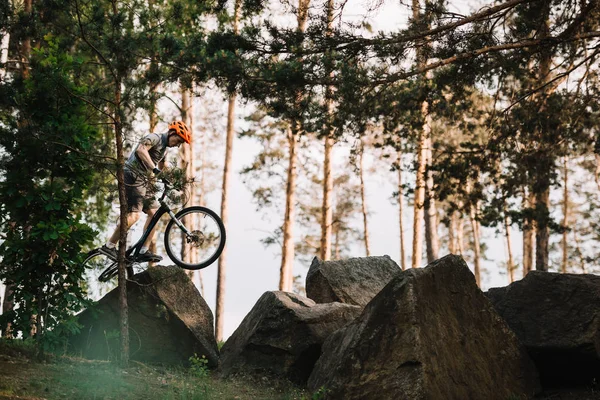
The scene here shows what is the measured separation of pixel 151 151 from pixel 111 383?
121 inches

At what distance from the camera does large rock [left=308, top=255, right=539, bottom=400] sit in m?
6.86

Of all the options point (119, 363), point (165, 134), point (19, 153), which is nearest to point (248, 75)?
point (165, 134)

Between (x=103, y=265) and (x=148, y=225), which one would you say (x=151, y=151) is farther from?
(x=103, y=265)

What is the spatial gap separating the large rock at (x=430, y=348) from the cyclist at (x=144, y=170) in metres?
2.94

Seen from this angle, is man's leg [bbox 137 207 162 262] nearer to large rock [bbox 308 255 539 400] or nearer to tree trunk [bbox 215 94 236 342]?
large rock [bbox 308 255 539 400]

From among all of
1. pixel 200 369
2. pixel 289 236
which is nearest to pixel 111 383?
pixel 200 369

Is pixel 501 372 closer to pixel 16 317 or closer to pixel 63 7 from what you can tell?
pixel 16 317

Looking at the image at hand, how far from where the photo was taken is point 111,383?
738 centimetres

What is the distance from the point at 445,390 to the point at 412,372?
394 mm

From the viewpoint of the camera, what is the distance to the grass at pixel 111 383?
6.95 m

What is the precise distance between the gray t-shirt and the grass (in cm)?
245

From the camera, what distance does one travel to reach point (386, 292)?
7281mm

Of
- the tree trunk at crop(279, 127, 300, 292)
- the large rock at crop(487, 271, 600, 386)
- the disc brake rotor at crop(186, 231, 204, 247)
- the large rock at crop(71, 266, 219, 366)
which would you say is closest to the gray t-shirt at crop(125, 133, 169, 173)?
the disc brake rotor at crop(186, 231, 204, 247)

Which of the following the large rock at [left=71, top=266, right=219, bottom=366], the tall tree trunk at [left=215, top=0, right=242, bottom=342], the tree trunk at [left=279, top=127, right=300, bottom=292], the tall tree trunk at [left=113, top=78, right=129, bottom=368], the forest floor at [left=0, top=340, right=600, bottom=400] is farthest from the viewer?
the tall tree trunk at [left=215, top=0, right=242, bottom=342]
